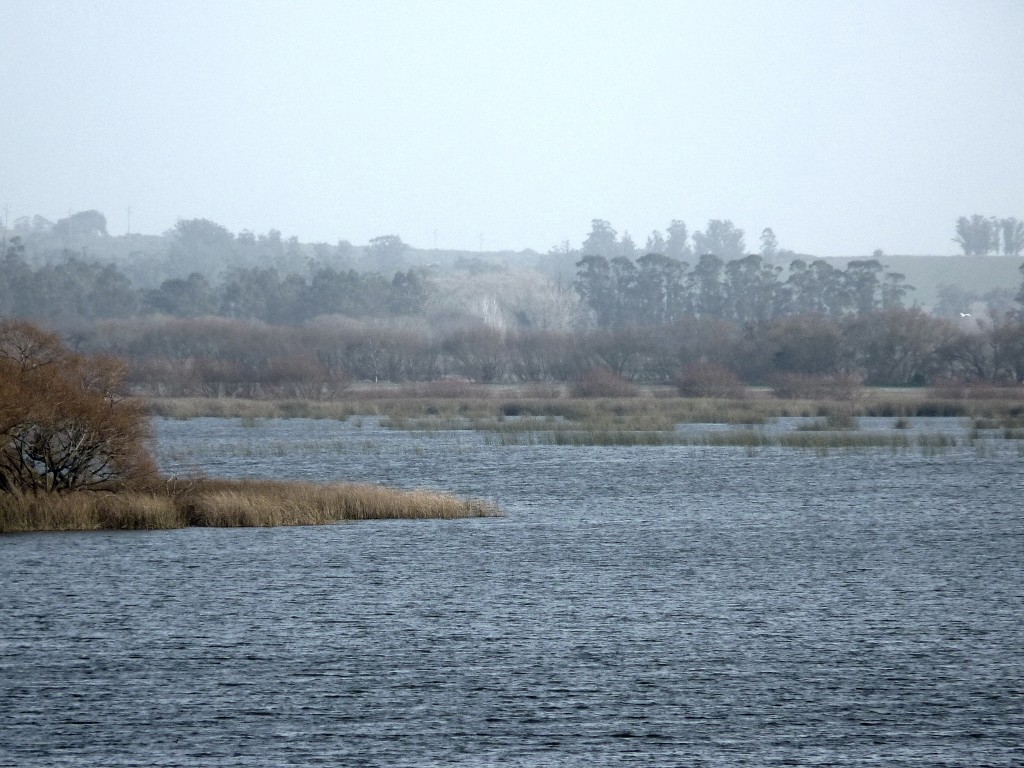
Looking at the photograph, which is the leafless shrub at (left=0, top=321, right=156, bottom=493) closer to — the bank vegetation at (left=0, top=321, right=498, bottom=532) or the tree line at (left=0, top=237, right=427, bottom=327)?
the bank vegetation at (left=0, top=321, right=498, bottom=532)

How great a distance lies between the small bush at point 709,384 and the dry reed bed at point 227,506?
141 ft

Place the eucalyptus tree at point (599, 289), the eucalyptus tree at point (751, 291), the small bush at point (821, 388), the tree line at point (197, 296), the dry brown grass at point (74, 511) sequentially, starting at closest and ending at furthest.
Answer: the dry brown grass at point (74, 511) → the small bush at point (821, 388) → the tree line at point (197, 296) → the eucalyptus tree at point (751, 291) → the eucalyptus tree at point (599, 289)

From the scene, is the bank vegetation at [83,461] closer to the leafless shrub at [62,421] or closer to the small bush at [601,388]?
the leafless shrub at [62,421]

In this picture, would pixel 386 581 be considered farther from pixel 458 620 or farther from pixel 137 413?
pixel 137 413

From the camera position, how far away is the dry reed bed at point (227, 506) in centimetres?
2975

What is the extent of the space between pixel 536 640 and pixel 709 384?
58.0m

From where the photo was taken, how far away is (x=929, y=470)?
155ft

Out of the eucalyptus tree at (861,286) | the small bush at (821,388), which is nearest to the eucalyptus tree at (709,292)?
the eucalyptus tree at (861,286)

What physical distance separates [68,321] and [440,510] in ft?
326

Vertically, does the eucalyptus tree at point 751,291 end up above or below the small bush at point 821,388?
above

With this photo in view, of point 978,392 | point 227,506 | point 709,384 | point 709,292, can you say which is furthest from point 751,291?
point 227,506

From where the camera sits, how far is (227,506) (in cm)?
3164

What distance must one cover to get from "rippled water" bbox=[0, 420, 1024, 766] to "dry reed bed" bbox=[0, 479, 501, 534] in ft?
1.70

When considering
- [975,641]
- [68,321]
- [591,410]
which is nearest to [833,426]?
[591,410]
